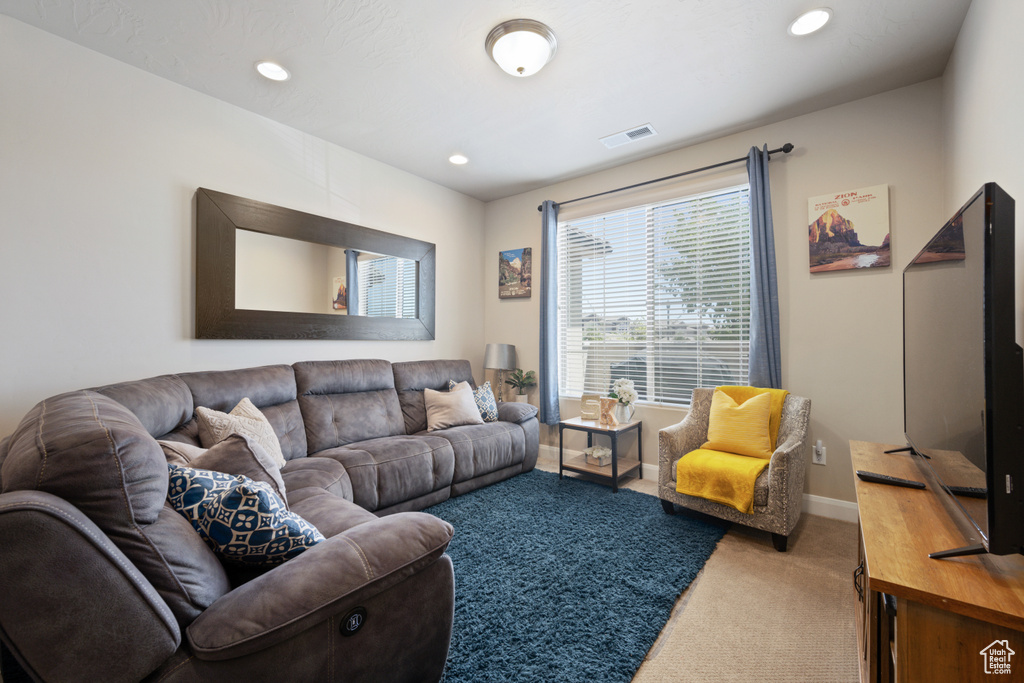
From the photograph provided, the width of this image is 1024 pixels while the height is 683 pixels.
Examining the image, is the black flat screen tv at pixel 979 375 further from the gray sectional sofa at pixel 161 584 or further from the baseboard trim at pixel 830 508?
the baseboard trim at pixel 830 508

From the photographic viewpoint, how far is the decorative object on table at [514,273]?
4.43 metres

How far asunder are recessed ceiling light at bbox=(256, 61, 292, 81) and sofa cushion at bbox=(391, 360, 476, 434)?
2.10 m

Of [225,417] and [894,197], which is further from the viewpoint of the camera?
[894,197]

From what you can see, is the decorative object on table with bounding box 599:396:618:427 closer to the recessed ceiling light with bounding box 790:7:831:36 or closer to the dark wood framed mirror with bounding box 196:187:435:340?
the dark wood framed mirror with bounding box 196:187:435:340

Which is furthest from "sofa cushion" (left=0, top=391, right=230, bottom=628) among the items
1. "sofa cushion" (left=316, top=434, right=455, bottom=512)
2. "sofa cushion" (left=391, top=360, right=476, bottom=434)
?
"sofa cushion" (left=391, top=360, right=476, bottom=434)

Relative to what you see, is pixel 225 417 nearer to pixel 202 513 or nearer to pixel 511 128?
pixel 202 513

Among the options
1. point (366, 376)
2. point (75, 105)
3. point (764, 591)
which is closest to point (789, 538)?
point (764, 591)

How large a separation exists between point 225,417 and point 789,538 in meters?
3.25

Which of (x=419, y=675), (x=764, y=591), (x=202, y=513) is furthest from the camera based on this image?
(x=764, y=591)

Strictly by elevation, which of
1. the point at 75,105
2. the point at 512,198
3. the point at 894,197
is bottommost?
the point at 894,197

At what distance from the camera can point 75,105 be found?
2264 millimetres

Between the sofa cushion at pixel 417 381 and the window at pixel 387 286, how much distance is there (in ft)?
1.63

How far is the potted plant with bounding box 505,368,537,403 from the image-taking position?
430 cm

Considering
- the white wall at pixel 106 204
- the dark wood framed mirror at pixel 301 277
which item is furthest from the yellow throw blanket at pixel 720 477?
the white wall at pixel 106 204
